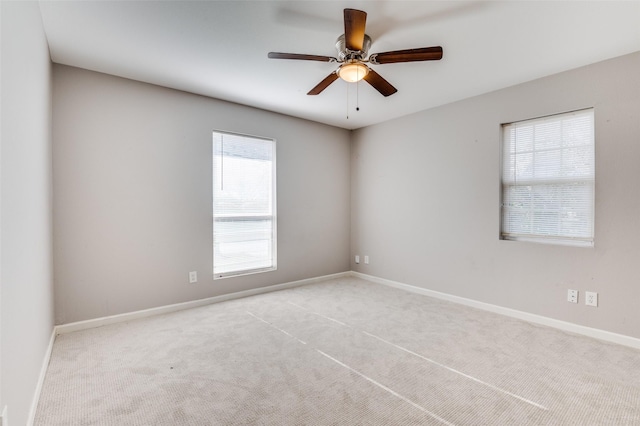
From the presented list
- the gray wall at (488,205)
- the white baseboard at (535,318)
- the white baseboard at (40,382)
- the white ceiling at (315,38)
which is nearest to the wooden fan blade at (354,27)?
the white ceiling at (315,38)

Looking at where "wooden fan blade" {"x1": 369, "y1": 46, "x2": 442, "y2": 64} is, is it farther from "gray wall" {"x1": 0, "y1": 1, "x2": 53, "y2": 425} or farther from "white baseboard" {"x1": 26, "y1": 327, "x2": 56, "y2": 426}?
"white baseboard" {"x1": 26, "y1": 327, "x2": 56, "y2": 426}

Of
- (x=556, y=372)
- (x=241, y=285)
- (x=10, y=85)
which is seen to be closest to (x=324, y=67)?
(x=10, y=85)

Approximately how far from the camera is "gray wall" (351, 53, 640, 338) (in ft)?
8.57

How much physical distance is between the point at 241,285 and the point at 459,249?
9.13 feet

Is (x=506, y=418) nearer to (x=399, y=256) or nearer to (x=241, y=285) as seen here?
(x=399, y=256)

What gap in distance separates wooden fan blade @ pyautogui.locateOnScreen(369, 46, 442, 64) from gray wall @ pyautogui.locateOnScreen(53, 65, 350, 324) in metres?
2.31

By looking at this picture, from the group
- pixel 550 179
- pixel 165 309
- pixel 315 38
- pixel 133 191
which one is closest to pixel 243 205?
pixel 133 191

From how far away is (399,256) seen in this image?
174 inches

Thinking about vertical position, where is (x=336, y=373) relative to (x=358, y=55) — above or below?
below

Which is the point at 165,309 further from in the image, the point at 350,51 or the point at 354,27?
the point at 354,27

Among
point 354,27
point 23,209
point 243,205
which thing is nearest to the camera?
point 23,209

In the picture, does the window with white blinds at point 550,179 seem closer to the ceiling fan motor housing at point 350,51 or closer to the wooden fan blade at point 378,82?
the wooden fan blade at point 378,82

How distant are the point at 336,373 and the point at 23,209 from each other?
6.89ft

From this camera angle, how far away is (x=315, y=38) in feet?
7.72
